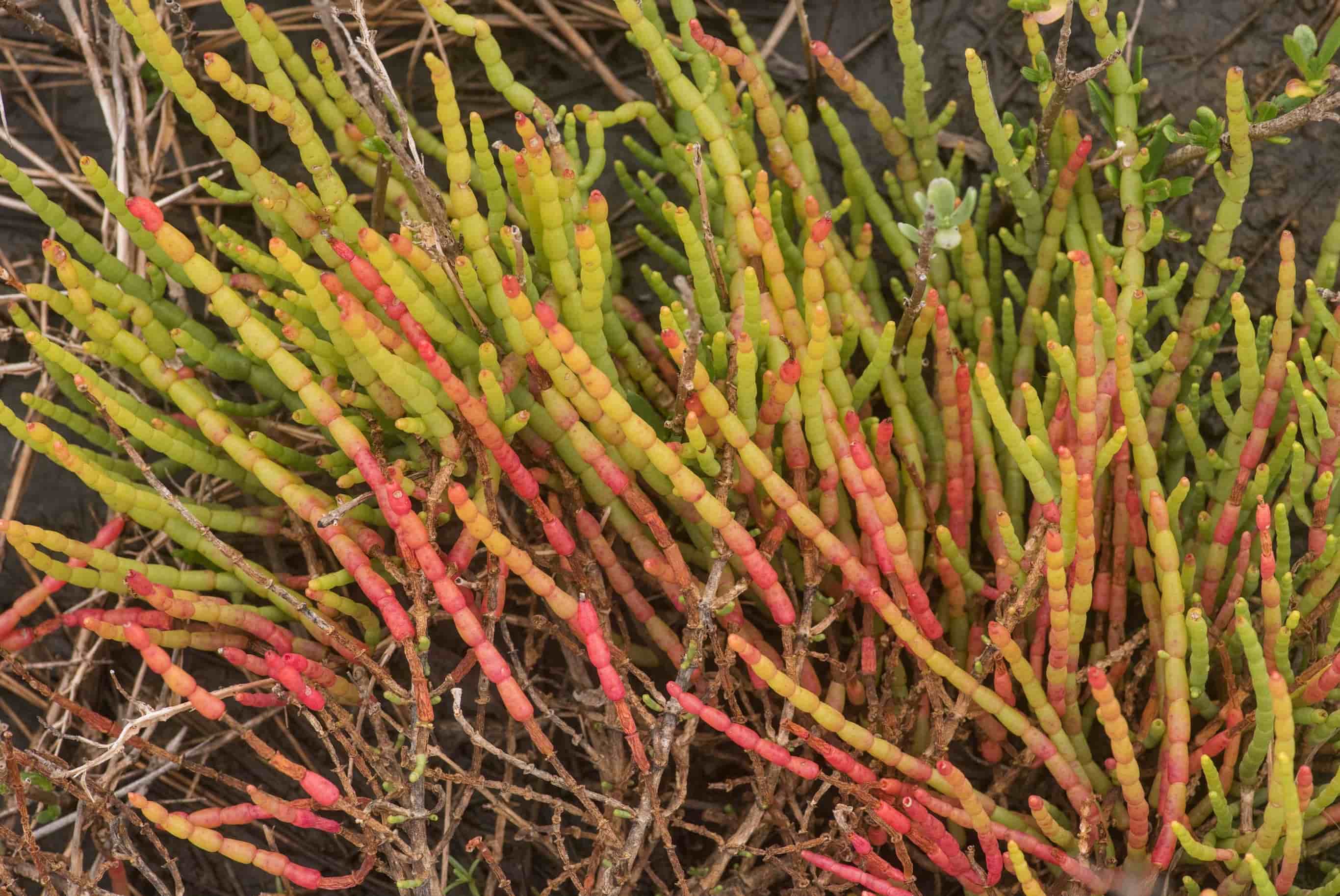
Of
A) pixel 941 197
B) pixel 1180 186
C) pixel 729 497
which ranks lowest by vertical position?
pixel 729 497

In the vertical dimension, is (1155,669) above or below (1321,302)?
below

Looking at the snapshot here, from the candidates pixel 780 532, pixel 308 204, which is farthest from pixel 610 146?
pixel 780 532

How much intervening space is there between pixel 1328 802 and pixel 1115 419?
41 centimetres

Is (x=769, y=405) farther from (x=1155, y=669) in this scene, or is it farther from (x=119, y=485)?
(x=119, y=485)

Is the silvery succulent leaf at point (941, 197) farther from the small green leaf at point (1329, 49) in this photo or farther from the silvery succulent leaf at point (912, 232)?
the small green leaf at point (1329, 49)

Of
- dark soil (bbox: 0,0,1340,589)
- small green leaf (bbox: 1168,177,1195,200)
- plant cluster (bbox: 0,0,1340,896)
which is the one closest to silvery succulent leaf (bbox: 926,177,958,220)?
plant cluster (bbox: 0,0,1340,896)

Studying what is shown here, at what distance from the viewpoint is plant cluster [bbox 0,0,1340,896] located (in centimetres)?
103

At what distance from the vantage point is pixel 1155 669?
123 cm

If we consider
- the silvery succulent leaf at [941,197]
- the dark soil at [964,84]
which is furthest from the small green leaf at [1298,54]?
the silvery succulent leaf at [941,197]

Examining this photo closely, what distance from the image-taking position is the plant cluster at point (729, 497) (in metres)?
1.03

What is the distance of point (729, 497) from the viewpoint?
124cm

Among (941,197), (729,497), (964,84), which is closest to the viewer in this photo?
(941,197)

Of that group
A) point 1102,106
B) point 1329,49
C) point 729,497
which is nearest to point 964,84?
point 1102,106

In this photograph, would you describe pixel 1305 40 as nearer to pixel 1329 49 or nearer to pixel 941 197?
pixel 1329 49
